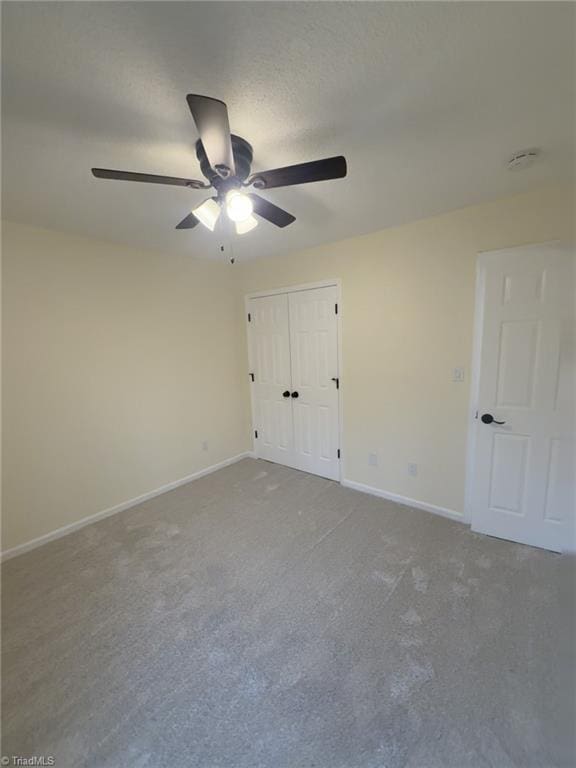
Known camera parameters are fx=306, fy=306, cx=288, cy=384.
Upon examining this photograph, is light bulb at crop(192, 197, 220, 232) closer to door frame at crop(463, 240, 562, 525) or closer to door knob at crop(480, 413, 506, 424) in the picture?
door frame at crop(463, 240, 562, 525)

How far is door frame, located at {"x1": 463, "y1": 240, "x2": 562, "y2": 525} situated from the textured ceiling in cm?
47

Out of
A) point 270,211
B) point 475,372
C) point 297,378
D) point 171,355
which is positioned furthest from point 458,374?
point 171,355

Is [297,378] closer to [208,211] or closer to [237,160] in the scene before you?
[208,211]

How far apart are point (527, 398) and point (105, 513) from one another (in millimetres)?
3573

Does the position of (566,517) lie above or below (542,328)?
below

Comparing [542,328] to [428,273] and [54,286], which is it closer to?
[428,273]

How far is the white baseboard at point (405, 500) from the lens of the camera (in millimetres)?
2572

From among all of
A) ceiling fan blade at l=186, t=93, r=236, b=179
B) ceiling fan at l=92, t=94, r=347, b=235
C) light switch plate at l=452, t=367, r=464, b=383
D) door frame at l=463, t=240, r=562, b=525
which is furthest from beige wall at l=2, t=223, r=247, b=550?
door frame at l=463, t=240, r=562, b=525

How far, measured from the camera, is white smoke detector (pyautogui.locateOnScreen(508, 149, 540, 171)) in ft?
5.24

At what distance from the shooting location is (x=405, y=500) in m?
2.83

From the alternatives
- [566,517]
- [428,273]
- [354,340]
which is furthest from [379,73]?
[566,517]

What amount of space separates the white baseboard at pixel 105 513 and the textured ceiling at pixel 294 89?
96.2 inches

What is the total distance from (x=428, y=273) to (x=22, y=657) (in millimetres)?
3490

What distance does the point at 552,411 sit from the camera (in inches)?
81.2
